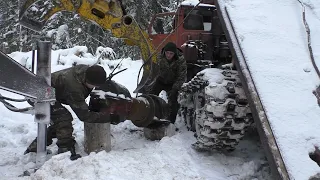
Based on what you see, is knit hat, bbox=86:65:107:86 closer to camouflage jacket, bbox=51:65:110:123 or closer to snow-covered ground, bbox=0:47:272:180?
camouflage jacket, bbox=51:65:110:123

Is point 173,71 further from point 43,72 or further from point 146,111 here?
point 43,72

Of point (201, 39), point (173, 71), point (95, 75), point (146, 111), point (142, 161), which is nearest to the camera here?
point (142, 161)

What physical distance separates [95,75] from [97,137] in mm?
687

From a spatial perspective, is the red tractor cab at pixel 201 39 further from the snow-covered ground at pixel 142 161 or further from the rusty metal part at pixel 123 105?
the snow-covered ground at pixel 142 161

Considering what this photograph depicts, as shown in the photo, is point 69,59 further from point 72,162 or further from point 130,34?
point 72,162

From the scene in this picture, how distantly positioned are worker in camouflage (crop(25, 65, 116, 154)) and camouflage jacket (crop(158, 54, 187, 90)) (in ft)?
5.68

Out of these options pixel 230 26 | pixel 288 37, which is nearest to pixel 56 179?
pixel 230 26

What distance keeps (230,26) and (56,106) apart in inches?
83.6

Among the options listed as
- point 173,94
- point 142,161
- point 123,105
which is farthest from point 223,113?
point 173,94

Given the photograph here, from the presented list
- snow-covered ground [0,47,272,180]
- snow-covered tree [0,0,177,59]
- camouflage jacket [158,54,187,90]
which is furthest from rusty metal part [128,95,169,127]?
snow-covered tree [0,0,177,59]

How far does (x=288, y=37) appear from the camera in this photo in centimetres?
345

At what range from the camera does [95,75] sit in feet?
13.0

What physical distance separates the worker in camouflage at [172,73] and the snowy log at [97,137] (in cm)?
149

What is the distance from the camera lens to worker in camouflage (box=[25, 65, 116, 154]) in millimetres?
3967
